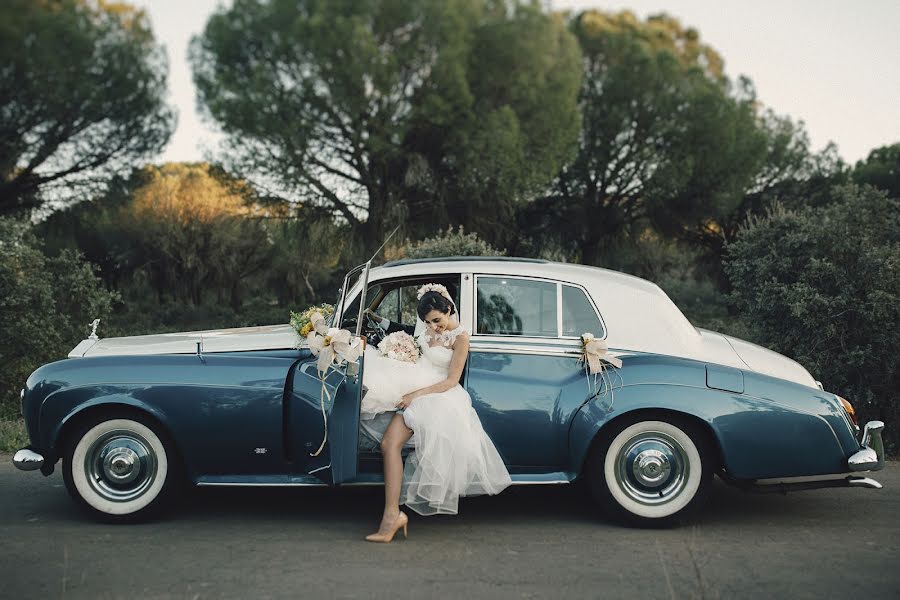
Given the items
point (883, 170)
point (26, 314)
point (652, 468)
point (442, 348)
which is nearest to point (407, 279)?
point (442, 348)

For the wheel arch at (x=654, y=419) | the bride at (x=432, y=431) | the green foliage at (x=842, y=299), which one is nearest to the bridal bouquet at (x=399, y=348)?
the bride at (x=432, y=431)

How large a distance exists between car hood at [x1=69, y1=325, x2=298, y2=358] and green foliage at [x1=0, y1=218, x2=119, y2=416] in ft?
18.0

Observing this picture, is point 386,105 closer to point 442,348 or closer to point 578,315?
point 578,315

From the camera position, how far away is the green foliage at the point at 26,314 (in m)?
11.4

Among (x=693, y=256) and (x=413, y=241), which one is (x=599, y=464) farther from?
(x=693, y=256)

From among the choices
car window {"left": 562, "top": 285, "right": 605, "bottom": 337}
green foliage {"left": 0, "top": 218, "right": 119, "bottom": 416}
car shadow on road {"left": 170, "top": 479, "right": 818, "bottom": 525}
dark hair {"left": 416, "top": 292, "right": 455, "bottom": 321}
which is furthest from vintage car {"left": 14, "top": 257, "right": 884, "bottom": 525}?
green foliage {"left": 0, "top": 218, "right": 119, "bottom": 416}

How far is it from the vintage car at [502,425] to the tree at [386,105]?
15.6 metres

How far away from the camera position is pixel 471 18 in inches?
874

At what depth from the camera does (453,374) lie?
17.8 feet

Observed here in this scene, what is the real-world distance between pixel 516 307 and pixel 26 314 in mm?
8480

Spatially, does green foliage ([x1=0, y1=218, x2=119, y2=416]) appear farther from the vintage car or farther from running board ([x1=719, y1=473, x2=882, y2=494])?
running board ([x1=719, y1=473, x2=882, y2=494])

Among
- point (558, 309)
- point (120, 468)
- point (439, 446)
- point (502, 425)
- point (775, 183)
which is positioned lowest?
point (120, 468)

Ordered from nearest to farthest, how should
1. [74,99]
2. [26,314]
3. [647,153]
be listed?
[26,314] < [74,99] < [647,153]

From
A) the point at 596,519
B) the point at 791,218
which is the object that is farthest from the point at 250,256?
the point at 596,519
